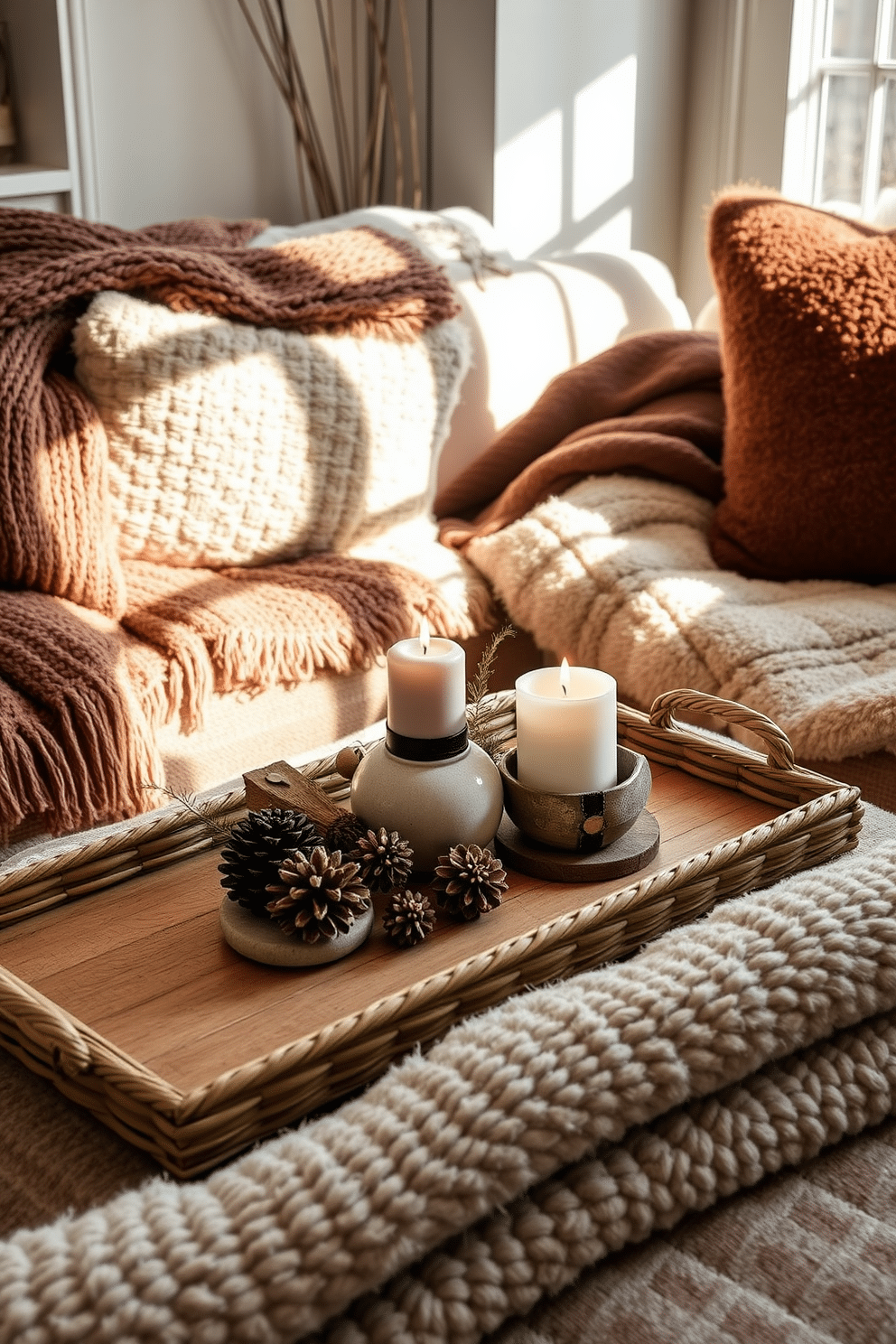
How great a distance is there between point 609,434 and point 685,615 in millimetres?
399

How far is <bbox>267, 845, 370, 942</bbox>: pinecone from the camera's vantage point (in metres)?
0.76

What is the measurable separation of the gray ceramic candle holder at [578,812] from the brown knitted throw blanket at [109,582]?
23.9 inches

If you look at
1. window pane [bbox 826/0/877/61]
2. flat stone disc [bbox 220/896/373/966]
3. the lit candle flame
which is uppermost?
window pane [bbox 826/0/877/61]

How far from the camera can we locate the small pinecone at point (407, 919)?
0.79 metres

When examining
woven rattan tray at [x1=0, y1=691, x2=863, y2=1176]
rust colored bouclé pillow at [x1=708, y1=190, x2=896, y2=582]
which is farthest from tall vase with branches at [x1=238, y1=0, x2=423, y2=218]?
woven rattan tray at [x1=0, y1=691, x2=863, y2=1176]

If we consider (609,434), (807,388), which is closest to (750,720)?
(807,388)

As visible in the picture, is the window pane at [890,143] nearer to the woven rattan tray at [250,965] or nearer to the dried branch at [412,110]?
the dried branch at [412,110]

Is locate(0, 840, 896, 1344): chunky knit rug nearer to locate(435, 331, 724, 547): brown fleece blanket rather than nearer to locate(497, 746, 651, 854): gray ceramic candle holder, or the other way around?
locate(497, 746, 651, 854): gray ceramic candle holder

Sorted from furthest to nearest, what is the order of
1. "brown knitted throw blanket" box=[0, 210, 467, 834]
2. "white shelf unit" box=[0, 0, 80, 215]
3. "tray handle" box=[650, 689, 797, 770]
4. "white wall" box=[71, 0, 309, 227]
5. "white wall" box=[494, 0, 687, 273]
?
"white wall" box=[494, 0, 687, 273], "white wall" box=[71, 0, 309, 227], "white shelf unit" box=[0, 0, 80, 215], "brown knitted throw blanket" box=[0, 210, 467, 834], "tray handle" box=[650, 689, 797, 770]

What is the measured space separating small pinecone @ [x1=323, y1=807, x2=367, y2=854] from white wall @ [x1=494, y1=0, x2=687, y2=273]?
1967 millimetres

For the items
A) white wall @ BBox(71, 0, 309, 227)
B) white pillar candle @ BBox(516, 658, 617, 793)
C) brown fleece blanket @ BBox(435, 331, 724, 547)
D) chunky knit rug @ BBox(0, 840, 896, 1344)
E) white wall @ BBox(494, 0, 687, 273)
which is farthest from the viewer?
white wall @ BBox(494, 0, 687, 273)

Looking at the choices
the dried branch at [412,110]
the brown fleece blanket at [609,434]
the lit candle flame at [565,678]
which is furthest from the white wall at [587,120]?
the lit candle flame at [565,678]

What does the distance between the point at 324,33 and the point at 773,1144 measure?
2.50 m

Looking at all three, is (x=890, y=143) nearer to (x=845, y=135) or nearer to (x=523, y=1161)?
(x=845, y=135)
